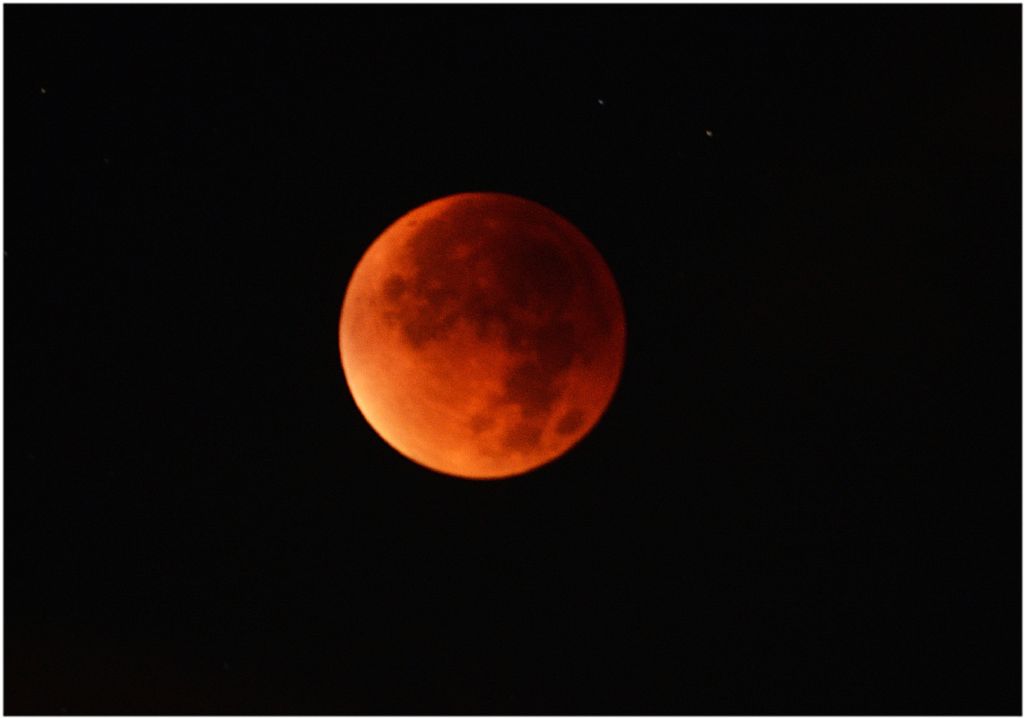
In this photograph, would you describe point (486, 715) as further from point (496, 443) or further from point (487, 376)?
point (487, 376)

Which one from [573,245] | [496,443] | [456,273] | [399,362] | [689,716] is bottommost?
[689,716]

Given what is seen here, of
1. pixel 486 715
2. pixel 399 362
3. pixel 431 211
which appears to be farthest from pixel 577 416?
pixel 486 715

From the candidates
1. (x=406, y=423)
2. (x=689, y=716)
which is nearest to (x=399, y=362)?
(x=406, y=423)

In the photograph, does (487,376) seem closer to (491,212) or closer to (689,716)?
(491,212)

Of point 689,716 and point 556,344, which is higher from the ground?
point 556,344

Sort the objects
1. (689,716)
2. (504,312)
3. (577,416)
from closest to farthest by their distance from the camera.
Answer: (504,312)
(577,416)
(689,716)

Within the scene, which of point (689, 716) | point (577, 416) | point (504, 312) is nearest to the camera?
point (504, 312)

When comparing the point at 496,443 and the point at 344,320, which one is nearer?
the point at 496,443
